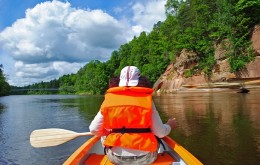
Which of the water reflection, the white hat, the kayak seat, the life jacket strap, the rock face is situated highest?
the rock face

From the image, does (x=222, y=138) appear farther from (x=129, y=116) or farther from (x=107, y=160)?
(x=129, y=116)

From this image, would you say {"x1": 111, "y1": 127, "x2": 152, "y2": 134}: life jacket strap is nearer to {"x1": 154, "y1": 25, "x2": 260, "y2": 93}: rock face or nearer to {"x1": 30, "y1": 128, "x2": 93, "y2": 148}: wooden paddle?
{"x1": 30, "y1": 128, "x2": 93, "y2": 148}: wooden paddle

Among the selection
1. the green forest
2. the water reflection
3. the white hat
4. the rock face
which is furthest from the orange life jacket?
the green forest

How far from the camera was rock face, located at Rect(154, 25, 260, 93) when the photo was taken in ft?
103

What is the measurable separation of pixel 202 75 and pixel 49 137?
114ft

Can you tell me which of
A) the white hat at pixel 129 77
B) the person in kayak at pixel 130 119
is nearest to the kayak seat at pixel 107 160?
the person in kayak at pixel 130 119

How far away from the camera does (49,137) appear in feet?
17.2

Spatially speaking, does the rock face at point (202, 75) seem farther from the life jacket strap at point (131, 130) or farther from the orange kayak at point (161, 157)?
the life jacket strap at point (131, 130)

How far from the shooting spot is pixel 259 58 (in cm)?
3125

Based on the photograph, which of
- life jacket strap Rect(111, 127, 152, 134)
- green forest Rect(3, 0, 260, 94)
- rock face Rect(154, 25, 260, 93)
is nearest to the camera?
life jacket strap Rect(111, 127, 152, 134)

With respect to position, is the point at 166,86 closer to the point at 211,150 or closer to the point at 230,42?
the point at 230,42

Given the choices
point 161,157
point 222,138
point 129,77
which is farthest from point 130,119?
point 222,138

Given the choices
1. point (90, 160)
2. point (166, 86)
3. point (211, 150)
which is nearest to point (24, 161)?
point (90, 160)

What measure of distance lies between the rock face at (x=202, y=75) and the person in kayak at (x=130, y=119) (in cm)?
2174
